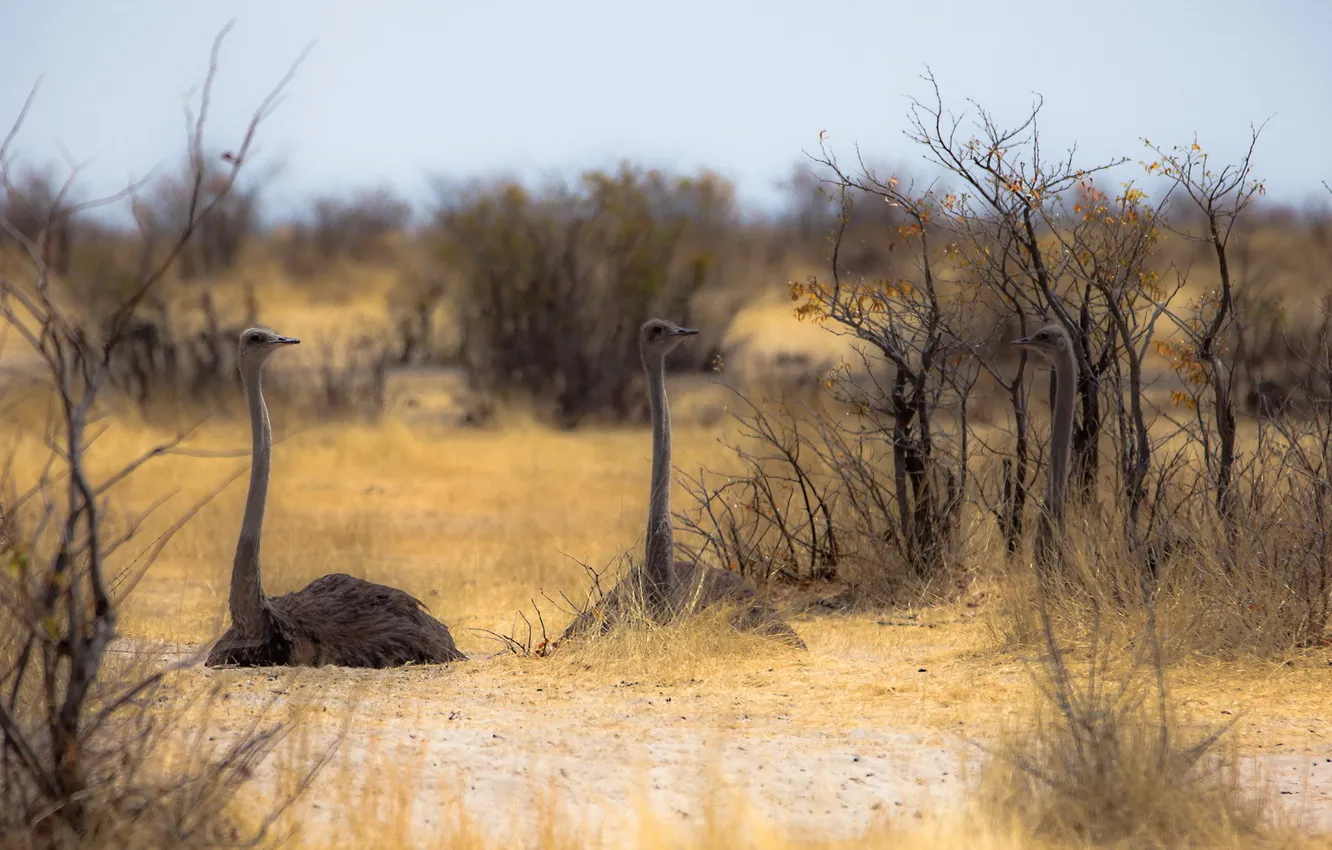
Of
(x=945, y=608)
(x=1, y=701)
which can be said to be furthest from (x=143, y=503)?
(x=1, y=701)

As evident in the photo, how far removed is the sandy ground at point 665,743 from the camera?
4328mm

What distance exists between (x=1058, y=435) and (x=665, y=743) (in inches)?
111

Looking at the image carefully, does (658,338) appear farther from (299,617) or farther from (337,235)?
(337,235)

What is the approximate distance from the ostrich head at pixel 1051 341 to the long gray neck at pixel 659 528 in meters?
1.69

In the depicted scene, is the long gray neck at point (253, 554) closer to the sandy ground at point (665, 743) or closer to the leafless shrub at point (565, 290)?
the sandy ground at point (665, 743)

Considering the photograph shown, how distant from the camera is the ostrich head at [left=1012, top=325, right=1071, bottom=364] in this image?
7.03 m

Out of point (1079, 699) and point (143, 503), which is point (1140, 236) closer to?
point (1079, 699)

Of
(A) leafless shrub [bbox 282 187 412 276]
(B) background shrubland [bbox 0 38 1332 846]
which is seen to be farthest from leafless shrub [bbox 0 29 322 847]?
(A) leafless shrub [bbox 282 187 412 276]

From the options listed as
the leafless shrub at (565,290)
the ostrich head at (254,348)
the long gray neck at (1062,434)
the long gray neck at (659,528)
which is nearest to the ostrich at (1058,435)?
the long gray neck at (1062,434)

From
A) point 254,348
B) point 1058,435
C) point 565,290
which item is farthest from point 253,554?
point 565,290

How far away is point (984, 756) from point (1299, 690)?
178 centimetres

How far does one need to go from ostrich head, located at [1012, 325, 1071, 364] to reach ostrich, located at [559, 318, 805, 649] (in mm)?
1623

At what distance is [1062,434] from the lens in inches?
275

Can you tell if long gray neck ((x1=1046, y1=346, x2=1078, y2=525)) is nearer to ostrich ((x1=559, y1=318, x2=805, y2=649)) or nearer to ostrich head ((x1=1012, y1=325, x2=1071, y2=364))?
ostrich head ((x1=1012, y1=325, x2=1071, y2=364))
